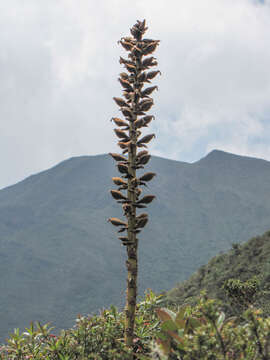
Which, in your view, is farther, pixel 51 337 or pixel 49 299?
pixel 49 299

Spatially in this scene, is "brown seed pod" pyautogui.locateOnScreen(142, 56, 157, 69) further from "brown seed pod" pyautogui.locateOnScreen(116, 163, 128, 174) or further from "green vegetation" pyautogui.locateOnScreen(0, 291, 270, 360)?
"green vegetation" pyautogui.locateOnScreen(0, 291, 270, 360)

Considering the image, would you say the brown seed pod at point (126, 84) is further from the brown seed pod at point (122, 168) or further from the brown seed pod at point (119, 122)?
the brown seed pod at point (122, 168)

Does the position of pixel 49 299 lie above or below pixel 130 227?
below

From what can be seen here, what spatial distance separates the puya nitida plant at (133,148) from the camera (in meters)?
3.80

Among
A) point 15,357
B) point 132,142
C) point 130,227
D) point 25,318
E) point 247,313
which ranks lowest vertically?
point 25,318

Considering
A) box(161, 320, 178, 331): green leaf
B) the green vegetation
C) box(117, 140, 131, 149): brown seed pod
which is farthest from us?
box(117, 140, 131, 149): brown seed pod

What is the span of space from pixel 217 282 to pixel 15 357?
124 ft

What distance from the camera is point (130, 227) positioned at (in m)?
3.86

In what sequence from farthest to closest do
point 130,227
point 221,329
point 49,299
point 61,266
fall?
point 61,266 < point 49,299 < point 130,227 < point 221,329

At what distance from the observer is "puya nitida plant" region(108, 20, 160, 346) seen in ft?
12.5

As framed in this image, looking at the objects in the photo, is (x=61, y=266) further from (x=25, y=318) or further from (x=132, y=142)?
(x=132, y=142)

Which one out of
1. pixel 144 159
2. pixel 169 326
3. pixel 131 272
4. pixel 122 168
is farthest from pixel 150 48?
pixel 169 326

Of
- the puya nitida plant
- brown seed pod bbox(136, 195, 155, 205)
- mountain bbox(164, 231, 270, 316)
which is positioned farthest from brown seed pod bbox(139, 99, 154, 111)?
mountain bbox(164, 231, 270, 316)

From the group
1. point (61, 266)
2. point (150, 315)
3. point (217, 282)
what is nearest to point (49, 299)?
point (61, 266)
